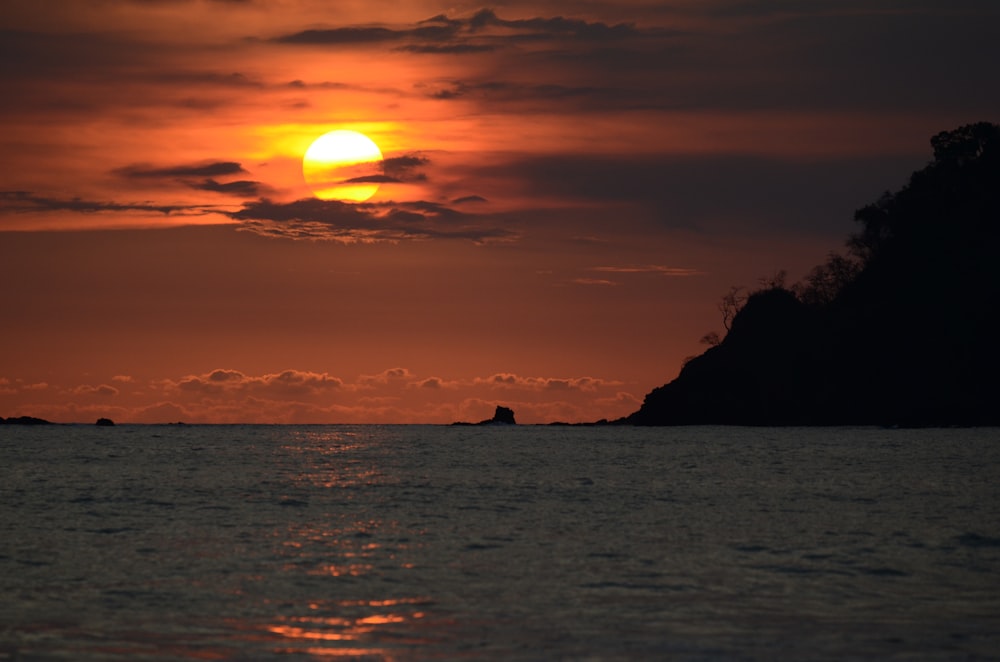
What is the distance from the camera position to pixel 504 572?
112 ft

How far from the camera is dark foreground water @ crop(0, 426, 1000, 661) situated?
24.2 m

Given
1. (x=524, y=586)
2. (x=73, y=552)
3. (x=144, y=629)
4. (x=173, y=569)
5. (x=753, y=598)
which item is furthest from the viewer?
(x=73, y=552)

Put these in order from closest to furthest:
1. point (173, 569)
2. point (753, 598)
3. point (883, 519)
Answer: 1. point (753, 598)
2. point (173, 569)
3. point (883, 519)

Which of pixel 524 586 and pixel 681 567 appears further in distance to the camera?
pixel 681 567

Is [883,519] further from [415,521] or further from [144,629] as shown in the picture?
[144,629]

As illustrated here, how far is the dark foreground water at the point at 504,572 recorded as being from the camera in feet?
79.3

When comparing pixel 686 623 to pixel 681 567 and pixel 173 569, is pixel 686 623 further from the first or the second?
pixel 173 569

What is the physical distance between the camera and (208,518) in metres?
52.5

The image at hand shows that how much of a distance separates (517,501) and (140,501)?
19976mm

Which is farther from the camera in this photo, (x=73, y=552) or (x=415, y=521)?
(x=415, y=521)

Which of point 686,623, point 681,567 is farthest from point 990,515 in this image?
point 686,623

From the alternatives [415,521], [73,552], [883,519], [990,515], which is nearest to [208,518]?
[415,521]

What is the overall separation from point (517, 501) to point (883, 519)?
19.8 metres

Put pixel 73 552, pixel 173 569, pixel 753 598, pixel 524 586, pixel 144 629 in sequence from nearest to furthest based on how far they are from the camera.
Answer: pixel 144 629 → pixel 753 598 → pixel 524 586 → pixel 173 569 → pixel 73 552
